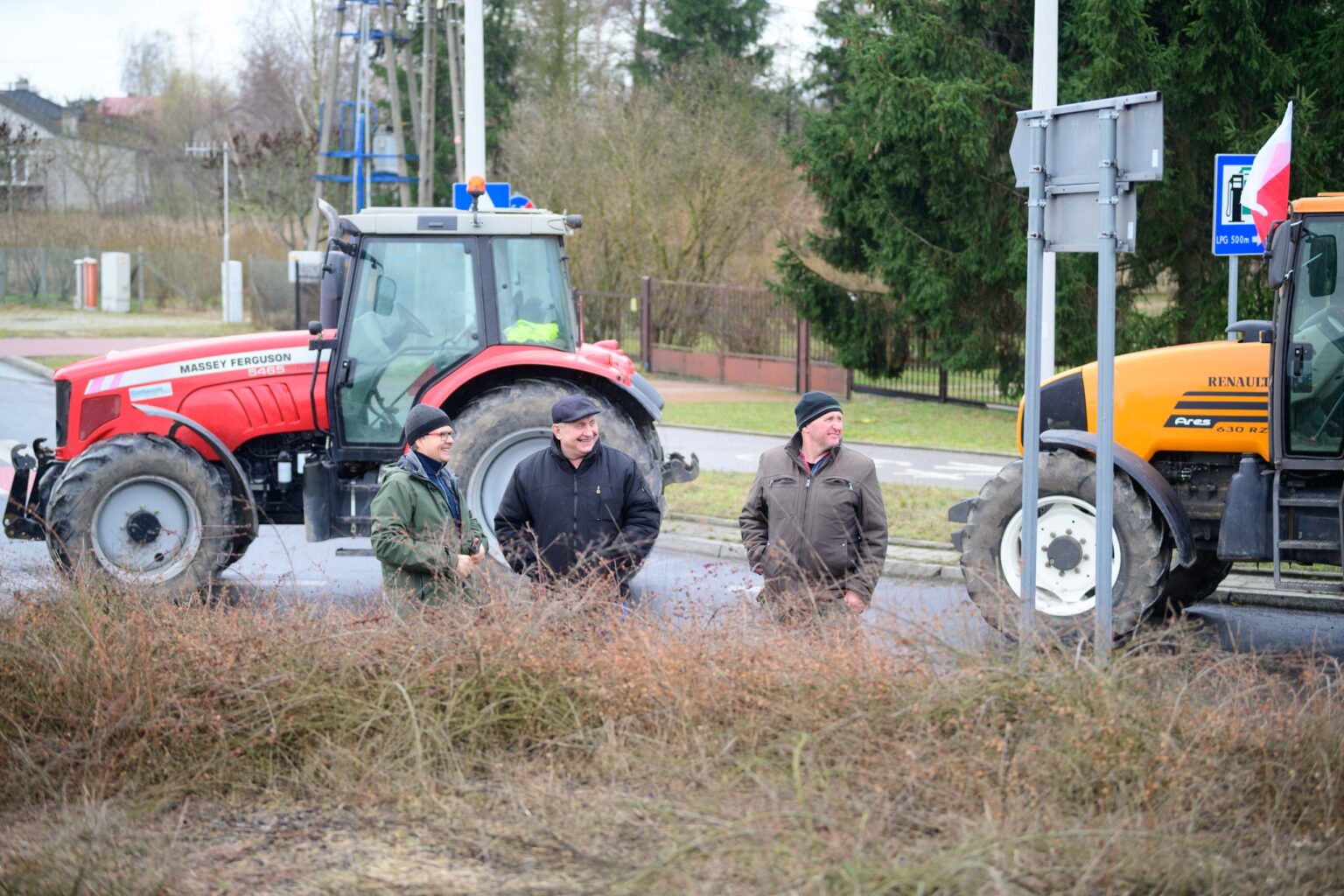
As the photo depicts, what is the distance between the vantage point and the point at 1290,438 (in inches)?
305

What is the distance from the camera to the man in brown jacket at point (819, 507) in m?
6.31

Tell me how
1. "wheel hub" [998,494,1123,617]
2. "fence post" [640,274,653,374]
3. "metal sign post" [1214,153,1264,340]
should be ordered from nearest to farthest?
"wheel hub" [998,494,1123,617] < "metal sign post" [1214,153,1264,340] < "fence post" [640,274,653,374]

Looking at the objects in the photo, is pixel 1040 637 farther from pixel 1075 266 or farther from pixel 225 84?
pixel 225 84

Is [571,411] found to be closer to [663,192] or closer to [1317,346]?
[1317,346]

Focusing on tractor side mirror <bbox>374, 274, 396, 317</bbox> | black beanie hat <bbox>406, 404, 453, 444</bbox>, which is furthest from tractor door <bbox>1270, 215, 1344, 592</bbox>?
tractor side mirror <bbox>374, 274, 396, 317</bbox>

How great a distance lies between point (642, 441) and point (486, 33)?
35.8 meters

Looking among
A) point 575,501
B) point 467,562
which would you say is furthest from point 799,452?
point 467,562

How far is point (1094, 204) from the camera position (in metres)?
6.09

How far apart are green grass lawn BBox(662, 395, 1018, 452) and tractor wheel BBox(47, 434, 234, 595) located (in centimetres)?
990

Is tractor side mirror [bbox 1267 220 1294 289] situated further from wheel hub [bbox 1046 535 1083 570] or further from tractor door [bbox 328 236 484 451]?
tractor door [bbox 328 236 484 451]

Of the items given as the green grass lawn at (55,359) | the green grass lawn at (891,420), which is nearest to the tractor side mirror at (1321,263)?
the green grass lawn at (891,420)

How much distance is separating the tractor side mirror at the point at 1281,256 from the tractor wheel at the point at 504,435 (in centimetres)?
377

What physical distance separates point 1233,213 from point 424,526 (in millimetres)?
7625

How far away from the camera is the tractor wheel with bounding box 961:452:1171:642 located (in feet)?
25.8
